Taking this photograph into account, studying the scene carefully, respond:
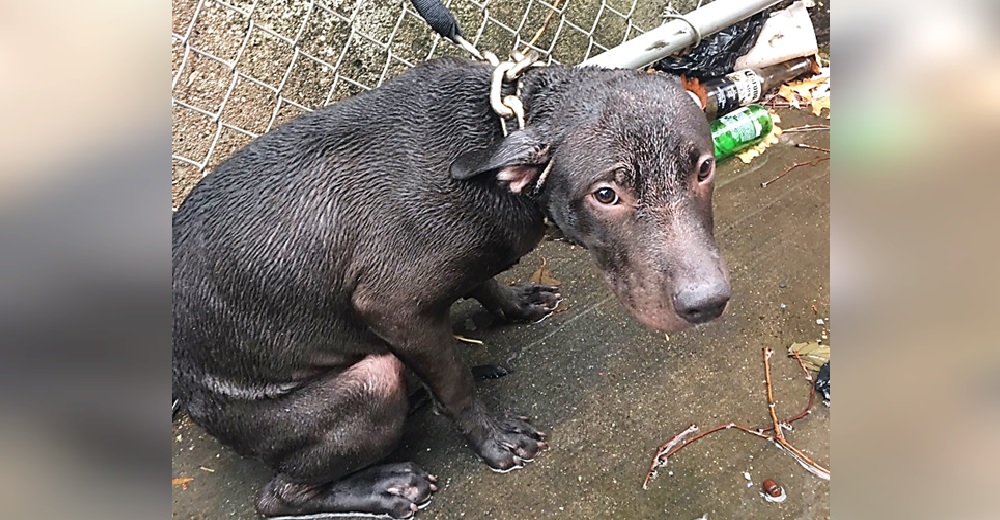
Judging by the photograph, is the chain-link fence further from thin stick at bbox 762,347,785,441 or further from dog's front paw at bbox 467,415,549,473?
thin stick at bbox 762,347,785,441

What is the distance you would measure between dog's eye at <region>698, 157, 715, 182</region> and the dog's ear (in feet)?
1.37

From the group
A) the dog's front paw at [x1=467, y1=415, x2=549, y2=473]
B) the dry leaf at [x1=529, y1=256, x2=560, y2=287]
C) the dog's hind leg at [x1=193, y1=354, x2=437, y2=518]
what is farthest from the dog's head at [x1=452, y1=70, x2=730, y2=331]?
the dry leaf at [x1=529, y1=256, x2=560, y2=287]

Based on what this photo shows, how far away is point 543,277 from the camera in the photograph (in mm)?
3311

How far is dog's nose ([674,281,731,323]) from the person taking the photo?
1794mm

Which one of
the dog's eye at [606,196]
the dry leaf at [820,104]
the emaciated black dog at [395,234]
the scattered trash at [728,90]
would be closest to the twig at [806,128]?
the dry leaf at [820,104]

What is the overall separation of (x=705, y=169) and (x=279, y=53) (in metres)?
2.10

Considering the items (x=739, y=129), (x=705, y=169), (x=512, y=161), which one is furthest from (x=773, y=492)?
(x=739, y=129)

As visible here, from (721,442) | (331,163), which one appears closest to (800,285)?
(721,442)

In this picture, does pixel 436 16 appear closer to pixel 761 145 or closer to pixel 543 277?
pixel 543 277

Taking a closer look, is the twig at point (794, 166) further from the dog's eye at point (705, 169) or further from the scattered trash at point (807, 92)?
the dog's eye at point (705, 169)
